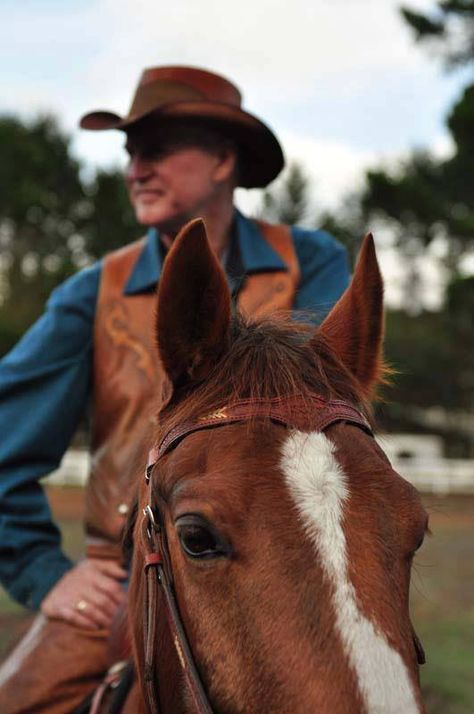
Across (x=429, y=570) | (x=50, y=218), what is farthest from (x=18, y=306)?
(x=429, y=570)

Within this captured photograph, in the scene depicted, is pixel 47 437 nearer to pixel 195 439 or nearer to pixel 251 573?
pixel 195 439

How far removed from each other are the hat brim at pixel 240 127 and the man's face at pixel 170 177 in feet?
0.32

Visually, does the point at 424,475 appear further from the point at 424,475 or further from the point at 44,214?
the point at 44,214

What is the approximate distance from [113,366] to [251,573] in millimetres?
1823

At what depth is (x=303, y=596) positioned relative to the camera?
5.65ft

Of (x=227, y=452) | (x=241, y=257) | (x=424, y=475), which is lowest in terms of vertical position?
(x=424, y=475)

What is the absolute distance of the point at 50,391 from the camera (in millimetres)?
3504

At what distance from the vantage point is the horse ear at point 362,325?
2393 millimetres

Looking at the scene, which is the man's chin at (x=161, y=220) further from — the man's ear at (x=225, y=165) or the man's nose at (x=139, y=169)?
the man's ear at (x=225, y=165)

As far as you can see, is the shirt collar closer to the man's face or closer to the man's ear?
the man's face

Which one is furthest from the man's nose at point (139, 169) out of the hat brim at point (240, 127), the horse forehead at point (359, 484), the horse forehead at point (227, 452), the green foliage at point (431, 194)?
the green foliage at point (431, 194)

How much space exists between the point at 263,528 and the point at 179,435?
1.26ft

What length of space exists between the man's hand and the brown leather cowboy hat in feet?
5.55

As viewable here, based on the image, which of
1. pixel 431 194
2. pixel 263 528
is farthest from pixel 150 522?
pixel 431 194
